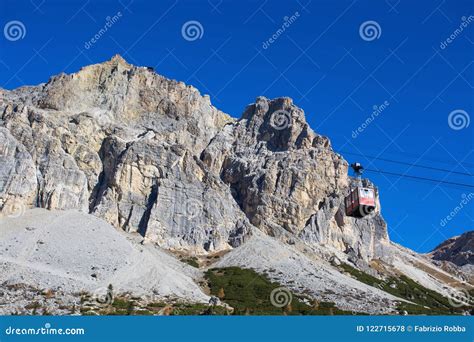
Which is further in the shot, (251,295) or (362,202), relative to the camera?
(251,295)

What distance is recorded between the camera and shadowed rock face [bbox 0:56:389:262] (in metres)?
130

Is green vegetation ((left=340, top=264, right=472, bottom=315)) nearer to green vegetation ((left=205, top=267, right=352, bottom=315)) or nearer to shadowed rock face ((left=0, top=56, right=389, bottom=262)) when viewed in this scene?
shadowed rock face ((left=0, top=56, right=389, bottom=262))

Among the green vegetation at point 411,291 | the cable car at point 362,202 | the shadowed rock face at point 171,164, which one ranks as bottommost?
the cable car at point 362,202

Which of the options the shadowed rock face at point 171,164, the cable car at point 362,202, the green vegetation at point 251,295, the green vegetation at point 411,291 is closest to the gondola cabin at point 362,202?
the cable car at point 362,202

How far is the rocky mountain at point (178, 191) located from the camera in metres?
108

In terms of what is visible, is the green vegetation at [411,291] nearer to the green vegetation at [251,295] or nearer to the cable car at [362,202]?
the green vegetation at [251,295]

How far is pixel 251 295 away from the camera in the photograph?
10150 cm

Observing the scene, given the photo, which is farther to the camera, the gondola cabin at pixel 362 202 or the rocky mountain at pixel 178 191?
the rocky mountain at pixel 178 191

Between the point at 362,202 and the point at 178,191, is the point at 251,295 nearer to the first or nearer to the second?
the point at 178,191

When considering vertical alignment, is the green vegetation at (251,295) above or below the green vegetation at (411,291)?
below

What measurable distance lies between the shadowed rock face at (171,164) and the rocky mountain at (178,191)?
346 mm

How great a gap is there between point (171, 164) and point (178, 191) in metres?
7.83

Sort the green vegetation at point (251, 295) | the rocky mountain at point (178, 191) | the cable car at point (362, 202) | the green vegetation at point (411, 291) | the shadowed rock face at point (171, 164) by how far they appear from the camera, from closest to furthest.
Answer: the cable car at point (362, 202) → the green vegetation at point (251, 295) → the rocky mountain at point (178, 191) → the green vegetation at point (411, 291) → the shadowed rock face at point (171, 164)

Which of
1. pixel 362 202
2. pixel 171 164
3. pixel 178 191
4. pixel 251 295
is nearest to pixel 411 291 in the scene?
pixel 251 295
